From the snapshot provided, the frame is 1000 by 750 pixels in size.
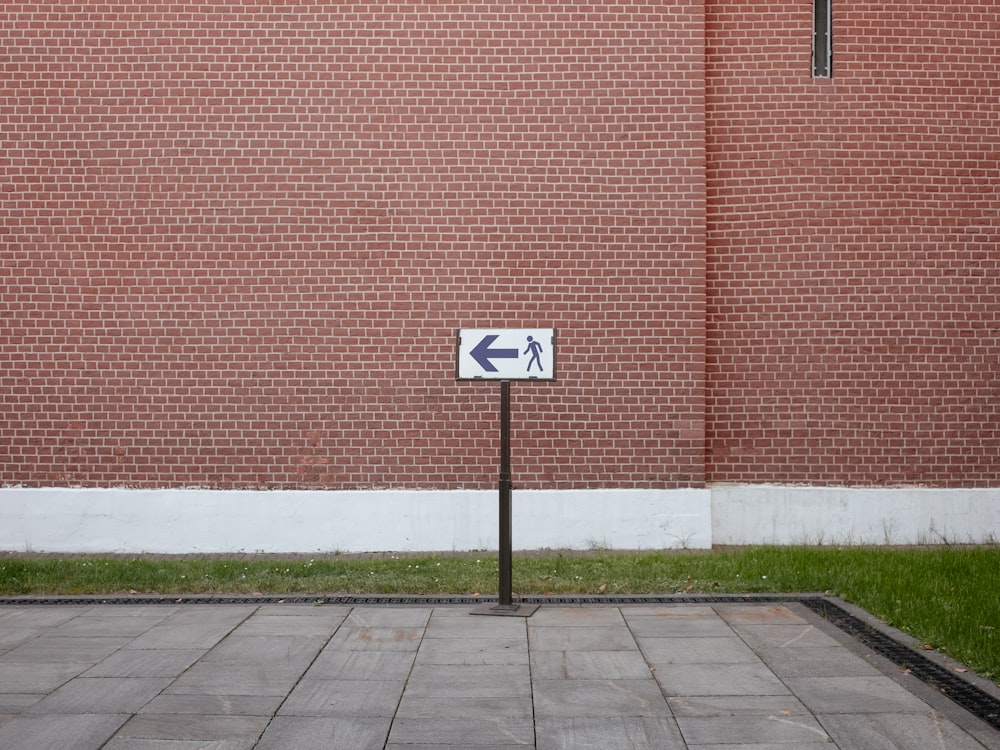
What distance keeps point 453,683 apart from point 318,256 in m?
5.79

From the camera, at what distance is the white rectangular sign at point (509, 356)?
729 centimetres

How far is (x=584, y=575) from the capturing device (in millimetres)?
8492

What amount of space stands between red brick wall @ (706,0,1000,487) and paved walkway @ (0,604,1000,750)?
367 cm

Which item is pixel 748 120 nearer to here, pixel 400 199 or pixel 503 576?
pixel 400 199

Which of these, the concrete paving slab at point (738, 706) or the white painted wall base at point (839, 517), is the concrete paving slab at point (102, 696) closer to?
the concrete paving slab at point (738, 706)

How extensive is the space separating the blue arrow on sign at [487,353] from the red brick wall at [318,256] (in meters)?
2.88

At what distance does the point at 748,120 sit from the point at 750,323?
2084 millimetres

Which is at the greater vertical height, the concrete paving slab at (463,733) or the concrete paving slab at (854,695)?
the concrete paving slab at (854,695)

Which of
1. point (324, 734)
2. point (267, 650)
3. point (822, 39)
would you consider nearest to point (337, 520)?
point (267, 650)

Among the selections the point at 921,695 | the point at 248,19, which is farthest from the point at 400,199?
the point at 921,695

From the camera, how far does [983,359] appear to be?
10.5 m

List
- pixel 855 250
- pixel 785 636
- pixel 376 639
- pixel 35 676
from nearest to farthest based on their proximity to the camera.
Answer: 1. pixel 35 676
2. pixel 376 639
3. pixel 785 636
4. pixel 855 250

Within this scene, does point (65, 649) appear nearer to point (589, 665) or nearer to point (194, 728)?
point (194, 728)

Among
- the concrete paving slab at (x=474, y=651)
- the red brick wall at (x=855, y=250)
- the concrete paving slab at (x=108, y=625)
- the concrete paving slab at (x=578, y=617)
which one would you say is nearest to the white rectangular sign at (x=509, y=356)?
the concrete paving slab at (x=578, y=617)
